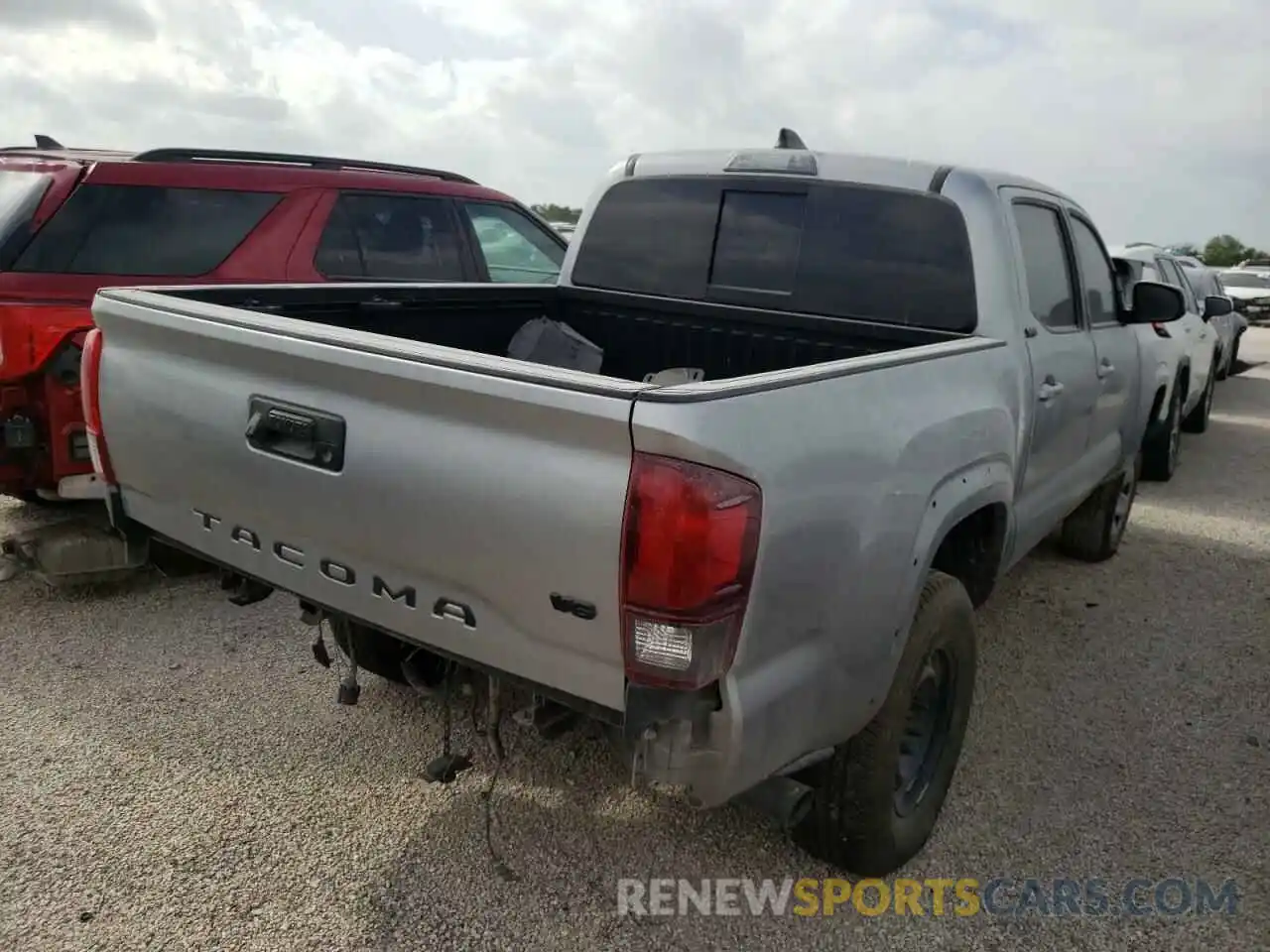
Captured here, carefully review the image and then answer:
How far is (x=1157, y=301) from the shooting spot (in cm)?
446

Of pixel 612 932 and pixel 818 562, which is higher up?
pixel 818 562

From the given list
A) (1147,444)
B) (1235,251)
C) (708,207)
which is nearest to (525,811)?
(708,207)

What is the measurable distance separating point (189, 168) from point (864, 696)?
4.10 m

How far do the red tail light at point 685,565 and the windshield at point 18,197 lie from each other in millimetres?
3653

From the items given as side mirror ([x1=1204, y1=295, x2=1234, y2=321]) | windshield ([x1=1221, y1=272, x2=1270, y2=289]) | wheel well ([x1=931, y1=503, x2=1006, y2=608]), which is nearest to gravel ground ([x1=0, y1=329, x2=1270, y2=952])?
wheel well ([x1=931, y1=503, x2=1006, y2=608])

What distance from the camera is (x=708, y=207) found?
386cm

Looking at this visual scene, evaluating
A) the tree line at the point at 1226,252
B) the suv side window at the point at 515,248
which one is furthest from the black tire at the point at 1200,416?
the tree line at the point at 1226,252

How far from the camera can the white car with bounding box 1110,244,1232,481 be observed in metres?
5.78

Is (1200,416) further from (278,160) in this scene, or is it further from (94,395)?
(94,395)

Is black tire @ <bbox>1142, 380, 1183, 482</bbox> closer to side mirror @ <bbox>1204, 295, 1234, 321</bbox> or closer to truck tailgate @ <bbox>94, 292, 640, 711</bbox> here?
side mirror @ <bbox>1204, 295, 1234, 321</bbox>

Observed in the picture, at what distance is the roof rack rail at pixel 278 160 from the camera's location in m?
4.88

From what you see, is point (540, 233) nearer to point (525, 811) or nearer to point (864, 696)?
point (525, 811)

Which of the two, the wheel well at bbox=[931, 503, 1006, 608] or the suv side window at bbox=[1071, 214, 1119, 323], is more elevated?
the suv side window at bbox=[1071, 214, 1119, 323]

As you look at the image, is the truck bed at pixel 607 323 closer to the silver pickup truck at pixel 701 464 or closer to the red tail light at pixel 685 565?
the silver pickup truck at pixel 701 464
